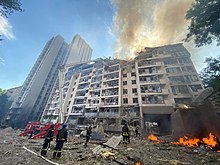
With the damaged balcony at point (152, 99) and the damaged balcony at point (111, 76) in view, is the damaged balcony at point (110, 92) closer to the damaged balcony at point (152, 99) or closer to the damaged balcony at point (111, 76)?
the damaged balcony at point (111, 76)

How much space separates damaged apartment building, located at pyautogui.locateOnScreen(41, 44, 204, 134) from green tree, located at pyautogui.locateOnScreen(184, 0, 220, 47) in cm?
1672

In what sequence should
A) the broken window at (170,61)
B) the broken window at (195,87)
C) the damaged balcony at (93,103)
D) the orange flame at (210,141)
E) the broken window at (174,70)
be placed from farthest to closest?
the damaged balcony at (93,103) → the broken window at (170,61) → the broken window at (174,70) → the broken window at (195,87) → the orange flame at (210,141)

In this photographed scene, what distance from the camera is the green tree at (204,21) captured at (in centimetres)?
1032

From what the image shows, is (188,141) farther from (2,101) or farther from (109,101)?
(2,101)

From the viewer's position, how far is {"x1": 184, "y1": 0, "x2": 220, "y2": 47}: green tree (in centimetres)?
1032

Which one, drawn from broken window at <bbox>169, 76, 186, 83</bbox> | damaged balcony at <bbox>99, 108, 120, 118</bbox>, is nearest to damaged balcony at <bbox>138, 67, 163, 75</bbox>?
broken window at <bbox>169, 76, 186, 83</bbox>

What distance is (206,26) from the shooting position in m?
11.2

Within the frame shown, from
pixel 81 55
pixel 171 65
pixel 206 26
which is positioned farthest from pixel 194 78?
pixel 81 55

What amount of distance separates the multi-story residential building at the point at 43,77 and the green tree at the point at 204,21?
59.3 meters

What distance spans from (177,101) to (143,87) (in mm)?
8361

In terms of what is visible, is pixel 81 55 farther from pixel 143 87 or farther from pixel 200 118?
pixel 200 118

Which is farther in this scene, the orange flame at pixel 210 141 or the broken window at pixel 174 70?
the broken window at pixel 174 70

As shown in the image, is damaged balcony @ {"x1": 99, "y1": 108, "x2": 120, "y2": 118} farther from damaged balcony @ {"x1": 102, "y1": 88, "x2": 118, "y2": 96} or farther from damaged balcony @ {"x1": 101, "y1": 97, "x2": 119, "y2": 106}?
damaged balcony @ {"x1": 102, "y1": 88, "x2": 118, "y2": 96}

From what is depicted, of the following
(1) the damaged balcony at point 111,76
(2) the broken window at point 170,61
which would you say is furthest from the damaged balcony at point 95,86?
(2) the broken window at point 170,61
